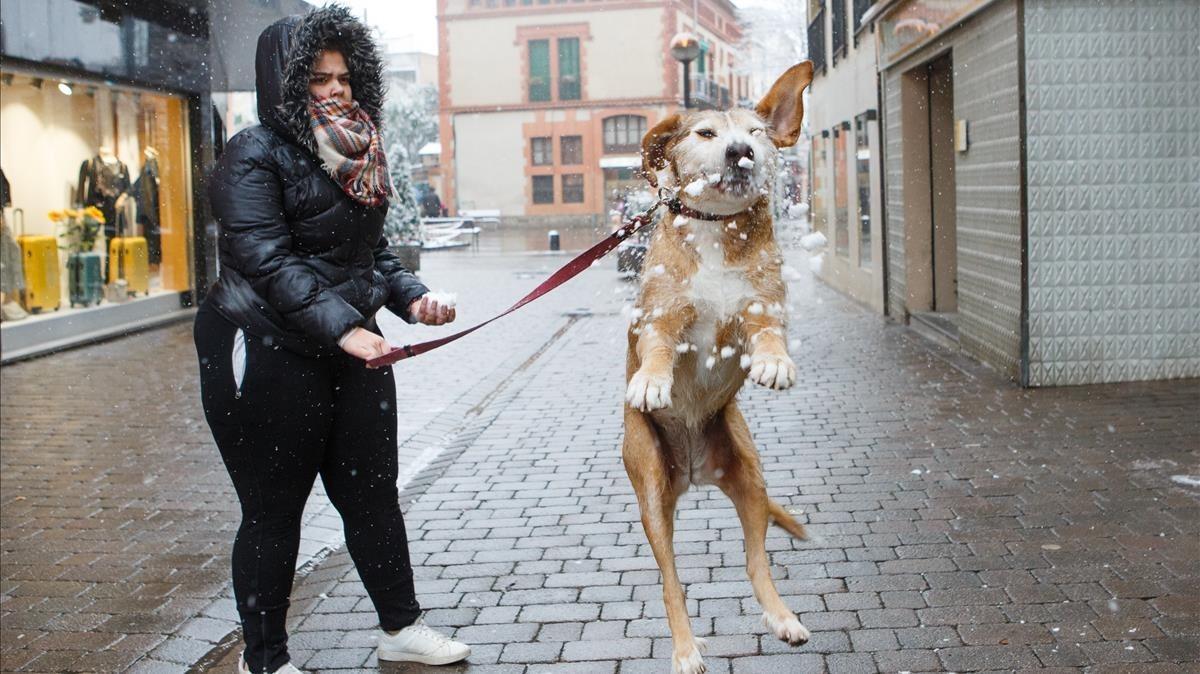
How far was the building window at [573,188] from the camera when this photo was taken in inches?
2382

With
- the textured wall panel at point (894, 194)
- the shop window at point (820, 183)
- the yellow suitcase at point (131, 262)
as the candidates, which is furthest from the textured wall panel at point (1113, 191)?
the yellow suitcase at point (131, 262)

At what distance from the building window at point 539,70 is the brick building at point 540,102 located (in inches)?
2.0

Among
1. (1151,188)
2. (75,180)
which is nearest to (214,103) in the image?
(75,180)

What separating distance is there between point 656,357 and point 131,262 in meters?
16.2

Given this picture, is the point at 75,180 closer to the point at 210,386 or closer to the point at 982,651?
the point at 210,386

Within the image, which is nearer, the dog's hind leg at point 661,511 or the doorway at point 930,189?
the dog's hind leg at point 661,511

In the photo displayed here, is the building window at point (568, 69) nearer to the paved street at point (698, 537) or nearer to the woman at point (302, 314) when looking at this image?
the paved street at point (698, 537)

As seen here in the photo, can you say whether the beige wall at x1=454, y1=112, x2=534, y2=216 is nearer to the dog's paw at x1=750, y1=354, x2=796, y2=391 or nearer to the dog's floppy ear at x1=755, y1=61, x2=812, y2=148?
the dog's floppy ear at x1=755, y1=61, x2=812, y2=148

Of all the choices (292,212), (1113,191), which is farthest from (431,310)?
(1113,191)

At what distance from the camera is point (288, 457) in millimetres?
4113

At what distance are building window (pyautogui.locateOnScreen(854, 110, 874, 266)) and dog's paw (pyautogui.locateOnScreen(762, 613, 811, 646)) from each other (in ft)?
46.9

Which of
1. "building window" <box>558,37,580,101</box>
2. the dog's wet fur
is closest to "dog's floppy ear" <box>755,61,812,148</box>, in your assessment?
the dog's wet fur

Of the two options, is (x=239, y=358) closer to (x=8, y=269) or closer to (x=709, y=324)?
(x=709, y=324)

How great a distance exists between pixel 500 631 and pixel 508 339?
10.8 meters
